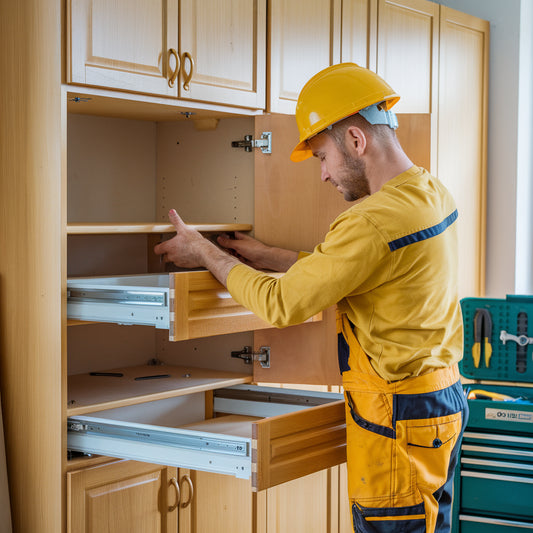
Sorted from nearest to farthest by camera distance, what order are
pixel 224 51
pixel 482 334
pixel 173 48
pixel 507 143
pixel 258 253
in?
pixel 173 48, pixel 224 51, pixel 258 253, pixel 482 334, pixel 507 143

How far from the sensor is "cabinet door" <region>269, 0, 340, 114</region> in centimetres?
250

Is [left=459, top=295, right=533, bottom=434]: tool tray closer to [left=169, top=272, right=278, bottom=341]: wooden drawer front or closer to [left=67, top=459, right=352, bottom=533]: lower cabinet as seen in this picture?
[left=67, top=459, right=352, bottom=533]: lower cabinet

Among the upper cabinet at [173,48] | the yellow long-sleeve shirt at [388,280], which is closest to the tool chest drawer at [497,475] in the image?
the yellow long-sleeve shirt at [388,280]

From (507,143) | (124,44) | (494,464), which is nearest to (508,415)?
(494,464)

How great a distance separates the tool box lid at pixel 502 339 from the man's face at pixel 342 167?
1583mm

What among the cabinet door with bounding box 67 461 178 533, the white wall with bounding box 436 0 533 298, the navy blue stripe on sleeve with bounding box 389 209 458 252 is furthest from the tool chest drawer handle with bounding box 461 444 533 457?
the navy blue stripe on sleeve with bounding box 389 209 458 252

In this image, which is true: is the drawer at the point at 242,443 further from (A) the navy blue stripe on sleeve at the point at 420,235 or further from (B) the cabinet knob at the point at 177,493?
(A) the navy blue stripe on sleeve at the point at 420,235

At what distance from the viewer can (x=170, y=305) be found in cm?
190

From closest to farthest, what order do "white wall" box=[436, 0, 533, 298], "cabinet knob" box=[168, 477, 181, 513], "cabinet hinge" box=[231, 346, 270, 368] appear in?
"cabinet knob" box=[168, 477, 181, 513] < "cabinet hinge" box=[231, 346, 270, 368] < "white wall" box=[436, 0, 533, 298]

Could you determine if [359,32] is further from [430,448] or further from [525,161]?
[430,448]

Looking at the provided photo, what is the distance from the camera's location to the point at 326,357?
8.27 feet

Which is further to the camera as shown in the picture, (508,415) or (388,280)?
(508,415)

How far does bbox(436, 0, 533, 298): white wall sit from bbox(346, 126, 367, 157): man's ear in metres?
1.81

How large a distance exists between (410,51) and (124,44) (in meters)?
1.38
